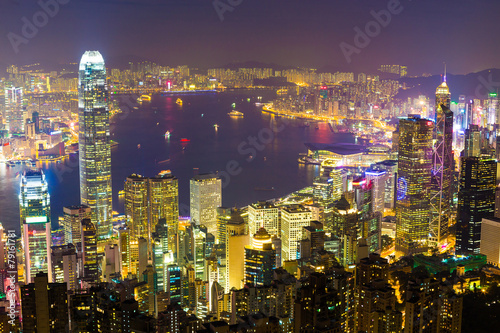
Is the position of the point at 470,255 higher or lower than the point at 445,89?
lower

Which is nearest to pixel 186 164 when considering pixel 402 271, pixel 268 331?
pixel 402 271

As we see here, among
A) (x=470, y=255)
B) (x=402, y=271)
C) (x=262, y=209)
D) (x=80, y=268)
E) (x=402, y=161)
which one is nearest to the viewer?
(x=402, y=271)

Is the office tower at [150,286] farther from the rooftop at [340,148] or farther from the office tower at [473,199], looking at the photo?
the rooftop at [340,148]

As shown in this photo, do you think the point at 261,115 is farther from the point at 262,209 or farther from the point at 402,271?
→ the point at 402,271

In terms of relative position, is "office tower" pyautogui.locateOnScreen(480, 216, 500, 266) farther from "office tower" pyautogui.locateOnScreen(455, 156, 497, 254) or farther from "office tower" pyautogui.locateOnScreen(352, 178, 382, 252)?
"office tower" pyautogui.locateOnScreen(352, 178, 382, 252)

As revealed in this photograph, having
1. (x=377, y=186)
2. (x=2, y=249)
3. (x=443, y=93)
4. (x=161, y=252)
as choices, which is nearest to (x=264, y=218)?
(x=161, y=252)

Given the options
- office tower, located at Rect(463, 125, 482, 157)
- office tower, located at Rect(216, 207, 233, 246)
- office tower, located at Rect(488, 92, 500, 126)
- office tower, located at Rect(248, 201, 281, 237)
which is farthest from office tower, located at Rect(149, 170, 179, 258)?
office tower, located at Rect(488, 92, 500, 126)

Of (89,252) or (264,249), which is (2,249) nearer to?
(89,252)
